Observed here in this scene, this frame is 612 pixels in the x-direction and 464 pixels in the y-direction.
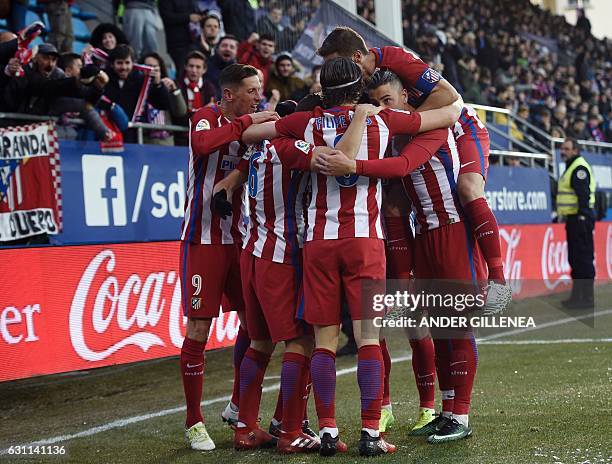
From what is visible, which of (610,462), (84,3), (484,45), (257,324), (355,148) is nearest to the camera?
(610,462)

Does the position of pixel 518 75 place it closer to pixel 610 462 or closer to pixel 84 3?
pixel 84 3

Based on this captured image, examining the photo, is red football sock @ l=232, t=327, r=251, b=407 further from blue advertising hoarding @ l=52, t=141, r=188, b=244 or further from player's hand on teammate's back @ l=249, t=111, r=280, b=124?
blue advertising hoarding @ l=52, t=141, r=188, b=244

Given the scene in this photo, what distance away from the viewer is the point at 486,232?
525 centimetres

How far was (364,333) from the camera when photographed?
188 inches

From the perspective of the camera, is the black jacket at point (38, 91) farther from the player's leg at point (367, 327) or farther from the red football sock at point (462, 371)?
the red football sock at point (462, 371)

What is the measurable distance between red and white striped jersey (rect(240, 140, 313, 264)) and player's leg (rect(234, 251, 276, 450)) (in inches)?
5.1

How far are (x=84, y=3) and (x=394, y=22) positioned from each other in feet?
16.7

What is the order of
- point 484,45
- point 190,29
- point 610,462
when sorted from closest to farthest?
point 610,462
point 190,29
point 484,45

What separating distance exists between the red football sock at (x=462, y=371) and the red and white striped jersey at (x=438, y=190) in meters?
0.67

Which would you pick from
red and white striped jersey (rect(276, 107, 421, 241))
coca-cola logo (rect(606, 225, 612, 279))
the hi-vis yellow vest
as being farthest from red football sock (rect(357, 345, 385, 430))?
coca-cola logo (rect(606, 225, 612, 279))

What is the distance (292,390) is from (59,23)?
7094 mm

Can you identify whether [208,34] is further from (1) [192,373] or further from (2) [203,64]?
(1) [192,373]

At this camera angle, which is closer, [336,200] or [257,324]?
[336,200]

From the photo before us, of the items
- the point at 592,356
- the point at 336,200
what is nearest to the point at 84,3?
the point at 592,356
